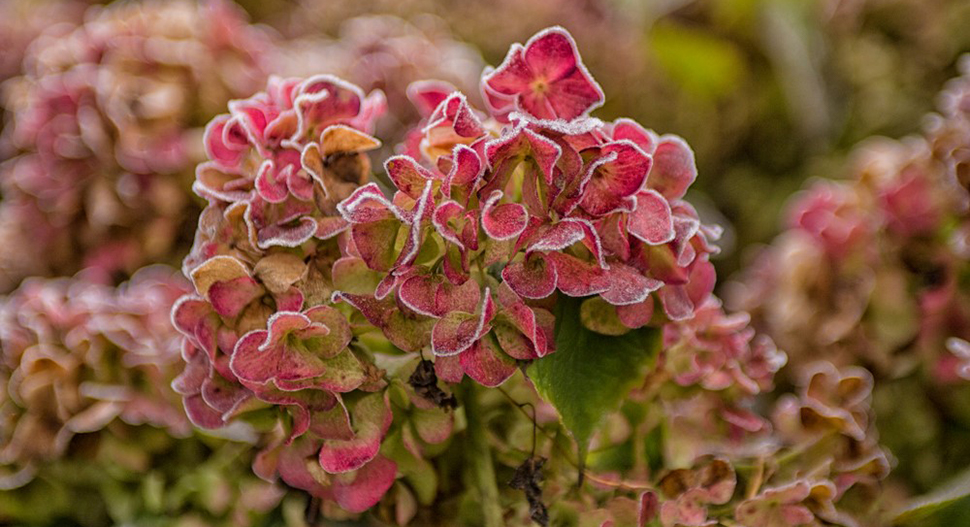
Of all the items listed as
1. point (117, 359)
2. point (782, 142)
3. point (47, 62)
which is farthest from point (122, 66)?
point (782, 142)

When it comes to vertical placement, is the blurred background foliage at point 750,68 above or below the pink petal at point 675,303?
below

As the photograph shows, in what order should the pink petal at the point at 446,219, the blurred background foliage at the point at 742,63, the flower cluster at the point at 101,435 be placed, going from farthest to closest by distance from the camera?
the blurred background foliage at the point at 742,63, the flower cluster at the point at 101,435, the pink petal at the point at 446,219

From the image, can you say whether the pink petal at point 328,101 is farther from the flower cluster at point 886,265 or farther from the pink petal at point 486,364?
the flower cluster at point 886,265

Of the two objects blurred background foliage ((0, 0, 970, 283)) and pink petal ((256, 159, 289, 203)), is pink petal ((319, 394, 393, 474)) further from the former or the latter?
blurred background foliage ((0, 0, 970, 283))

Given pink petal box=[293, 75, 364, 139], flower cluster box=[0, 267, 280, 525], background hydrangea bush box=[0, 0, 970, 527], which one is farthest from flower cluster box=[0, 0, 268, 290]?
pink petal box=[293, 75, 364, 139]

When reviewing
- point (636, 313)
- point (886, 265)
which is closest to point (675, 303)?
point (636, 313)

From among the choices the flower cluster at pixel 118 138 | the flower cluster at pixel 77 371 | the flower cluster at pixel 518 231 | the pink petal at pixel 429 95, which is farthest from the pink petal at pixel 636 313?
the flower cluster at pixel 118 138

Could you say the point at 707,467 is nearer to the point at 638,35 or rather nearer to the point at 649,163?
the point at 649,163

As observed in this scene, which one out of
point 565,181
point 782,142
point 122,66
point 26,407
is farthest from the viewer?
point 782,142
